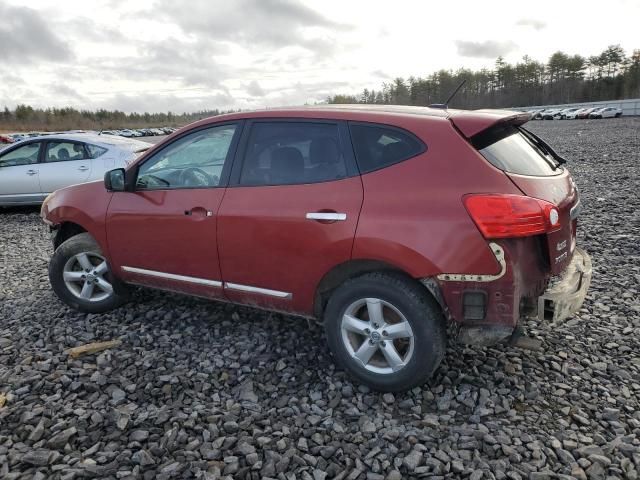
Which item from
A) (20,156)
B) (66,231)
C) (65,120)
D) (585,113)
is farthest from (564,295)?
(65,120)

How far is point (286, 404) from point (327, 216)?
1.20 metres

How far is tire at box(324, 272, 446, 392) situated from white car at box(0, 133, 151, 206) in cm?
712

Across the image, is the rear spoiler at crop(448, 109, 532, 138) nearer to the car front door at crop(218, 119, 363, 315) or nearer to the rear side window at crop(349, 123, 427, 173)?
the rear side window at crop(349, 123, 427, 173)

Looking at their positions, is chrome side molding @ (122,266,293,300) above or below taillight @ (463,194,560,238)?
below

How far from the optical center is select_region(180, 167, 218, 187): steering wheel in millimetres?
3750

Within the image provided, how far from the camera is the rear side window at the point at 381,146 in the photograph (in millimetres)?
3041

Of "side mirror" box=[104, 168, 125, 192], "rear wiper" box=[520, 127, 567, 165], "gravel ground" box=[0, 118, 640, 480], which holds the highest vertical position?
"rear wiper" box=[520, 127, 567, 165]

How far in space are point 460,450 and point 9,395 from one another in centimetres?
282

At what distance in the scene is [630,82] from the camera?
83.4 m

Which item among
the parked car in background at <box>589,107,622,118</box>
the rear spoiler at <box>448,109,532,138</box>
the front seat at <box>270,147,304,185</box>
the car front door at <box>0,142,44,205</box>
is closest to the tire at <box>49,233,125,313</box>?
the front seat at <box>270,147,304,185</box>

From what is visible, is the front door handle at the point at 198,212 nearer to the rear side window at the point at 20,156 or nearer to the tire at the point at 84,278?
the tire at the point at 84,278

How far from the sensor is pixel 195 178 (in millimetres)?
3869

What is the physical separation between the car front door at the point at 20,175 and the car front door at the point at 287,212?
24.3 ft

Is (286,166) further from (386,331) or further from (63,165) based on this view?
(63,165)
